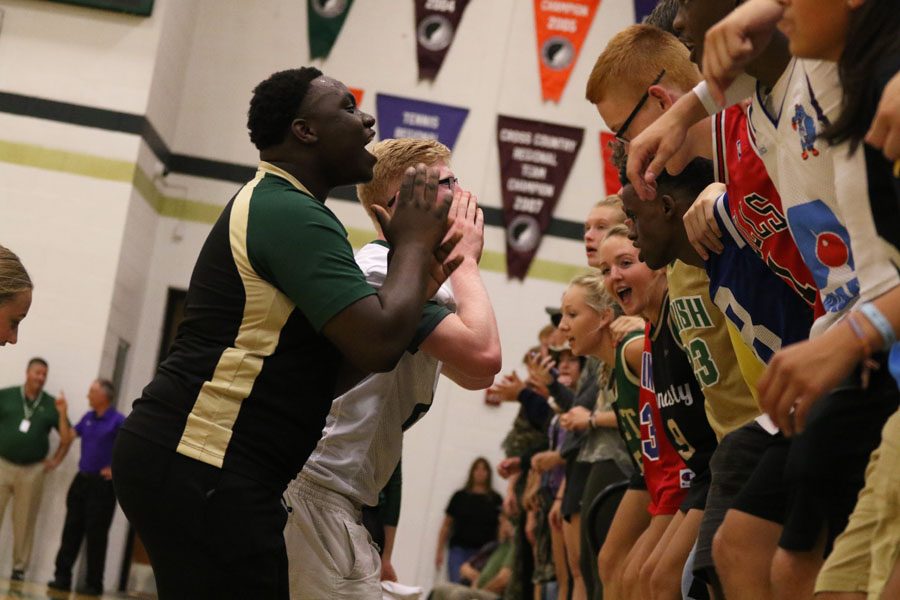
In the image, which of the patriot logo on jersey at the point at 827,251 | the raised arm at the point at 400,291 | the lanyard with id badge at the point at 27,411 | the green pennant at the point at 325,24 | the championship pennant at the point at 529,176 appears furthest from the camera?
the green pennant at the point at 325,24

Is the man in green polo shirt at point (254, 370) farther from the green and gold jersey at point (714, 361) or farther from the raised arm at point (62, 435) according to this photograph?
the raised arm at point (62, 435)

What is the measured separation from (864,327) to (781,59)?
110 centimetres

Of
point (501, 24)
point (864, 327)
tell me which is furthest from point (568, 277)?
point (864, 327)

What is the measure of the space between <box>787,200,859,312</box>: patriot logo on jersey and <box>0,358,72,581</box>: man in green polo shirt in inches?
444

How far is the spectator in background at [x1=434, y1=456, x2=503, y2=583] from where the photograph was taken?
13.4 metres

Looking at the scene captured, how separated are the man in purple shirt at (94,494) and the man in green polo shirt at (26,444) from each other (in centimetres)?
31

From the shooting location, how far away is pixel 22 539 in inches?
490

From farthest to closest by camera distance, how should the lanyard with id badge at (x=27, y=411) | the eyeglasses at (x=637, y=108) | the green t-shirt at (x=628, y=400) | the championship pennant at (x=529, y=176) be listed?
the championship pennant at (x=529, y=176)
the lanyard with id badge at (x=27, y=411)
the green t-shirt at (x=628, y=400)
the eyeglasses at (x=637, y=108)

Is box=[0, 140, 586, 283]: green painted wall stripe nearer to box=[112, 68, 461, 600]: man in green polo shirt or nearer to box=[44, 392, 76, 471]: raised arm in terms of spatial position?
box=[44, 392, 76, 471]: raised arm

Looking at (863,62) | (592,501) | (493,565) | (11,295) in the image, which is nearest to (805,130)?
(863,62)

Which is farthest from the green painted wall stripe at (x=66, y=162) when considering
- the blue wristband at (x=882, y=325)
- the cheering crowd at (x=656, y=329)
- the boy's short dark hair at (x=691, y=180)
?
the blue wristband at (x=882, y=325)

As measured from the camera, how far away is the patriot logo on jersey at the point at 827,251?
7.28ft

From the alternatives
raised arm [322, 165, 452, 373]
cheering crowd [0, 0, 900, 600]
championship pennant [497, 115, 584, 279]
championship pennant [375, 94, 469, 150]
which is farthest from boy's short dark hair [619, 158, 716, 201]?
championship pennant [375, 94, 469, 150]

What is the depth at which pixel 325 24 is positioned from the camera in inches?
561
